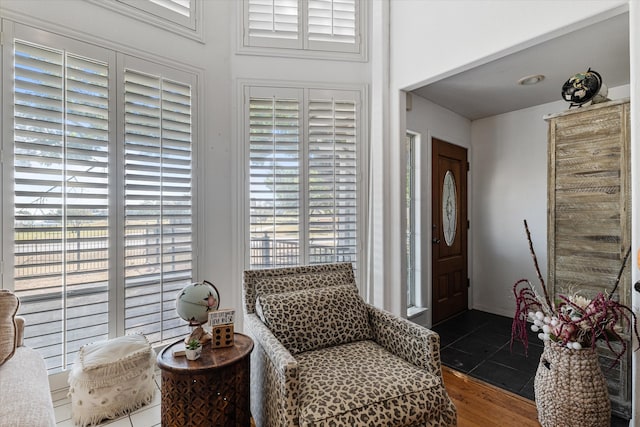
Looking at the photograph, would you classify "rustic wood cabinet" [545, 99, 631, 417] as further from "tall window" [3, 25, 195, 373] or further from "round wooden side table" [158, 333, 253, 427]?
"tall window" [3, 25, 195, 373]

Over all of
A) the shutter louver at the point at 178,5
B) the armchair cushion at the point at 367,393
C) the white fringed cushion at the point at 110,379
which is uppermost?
the shutter louver at the point at 178,5

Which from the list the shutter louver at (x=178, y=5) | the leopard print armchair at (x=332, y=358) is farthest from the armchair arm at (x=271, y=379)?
the shutter louver at (x=178, y=5)

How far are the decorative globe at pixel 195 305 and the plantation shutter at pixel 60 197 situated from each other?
0.84m

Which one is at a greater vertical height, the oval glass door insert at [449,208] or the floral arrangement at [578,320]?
the oval glass door insert at [449,208]

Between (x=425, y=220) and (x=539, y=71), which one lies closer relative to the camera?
(x=539, y=71)

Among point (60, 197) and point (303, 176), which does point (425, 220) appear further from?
point (60, 197)

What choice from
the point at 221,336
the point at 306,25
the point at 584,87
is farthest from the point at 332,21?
the point at 221,336

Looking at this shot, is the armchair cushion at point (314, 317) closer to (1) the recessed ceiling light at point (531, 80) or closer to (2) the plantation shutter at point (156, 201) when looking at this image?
(2) the plantation shutter at point (156, 201)

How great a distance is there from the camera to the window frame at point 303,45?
262 cm

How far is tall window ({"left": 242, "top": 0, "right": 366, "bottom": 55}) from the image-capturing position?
2.64 m

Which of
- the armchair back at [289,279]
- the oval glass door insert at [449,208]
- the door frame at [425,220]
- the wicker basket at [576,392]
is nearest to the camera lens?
the wicker basket at [576,392]

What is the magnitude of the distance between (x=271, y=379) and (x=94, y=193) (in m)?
1.61

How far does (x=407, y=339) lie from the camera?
1653mm

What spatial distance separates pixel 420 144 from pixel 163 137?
7.84 ft
